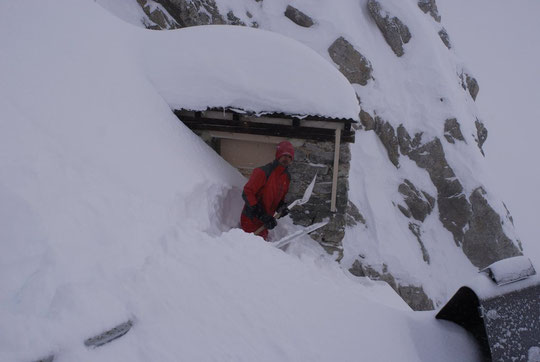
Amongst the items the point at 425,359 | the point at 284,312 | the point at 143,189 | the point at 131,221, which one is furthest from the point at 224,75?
the point at 425,359

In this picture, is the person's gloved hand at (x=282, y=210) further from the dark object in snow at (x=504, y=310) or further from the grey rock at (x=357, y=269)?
the grey rock at (x=357, y=269)

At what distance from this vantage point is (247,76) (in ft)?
18.7

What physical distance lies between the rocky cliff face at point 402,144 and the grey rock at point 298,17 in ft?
0.21

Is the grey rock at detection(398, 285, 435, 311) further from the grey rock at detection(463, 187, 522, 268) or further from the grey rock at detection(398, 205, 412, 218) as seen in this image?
the grey rock at detection(463, 187, 522, 268)

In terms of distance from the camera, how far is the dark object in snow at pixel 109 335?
1.59 m

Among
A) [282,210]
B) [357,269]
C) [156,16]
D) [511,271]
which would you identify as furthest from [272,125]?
[156,16]

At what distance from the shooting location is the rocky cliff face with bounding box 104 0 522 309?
12.9 m

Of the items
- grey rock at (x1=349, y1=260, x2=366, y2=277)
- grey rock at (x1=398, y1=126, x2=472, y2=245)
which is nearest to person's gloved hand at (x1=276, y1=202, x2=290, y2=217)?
grey rock at (x1=349, y1=260, x2=366, y2=277)

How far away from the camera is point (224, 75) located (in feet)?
18.7

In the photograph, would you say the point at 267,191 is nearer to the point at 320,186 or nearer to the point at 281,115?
the point at 320,186

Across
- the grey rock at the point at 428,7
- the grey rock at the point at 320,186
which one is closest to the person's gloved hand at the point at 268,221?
the grey rock at the point at 320,186

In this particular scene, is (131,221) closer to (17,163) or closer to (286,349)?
(17,163)

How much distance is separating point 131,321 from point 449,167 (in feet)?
56.0

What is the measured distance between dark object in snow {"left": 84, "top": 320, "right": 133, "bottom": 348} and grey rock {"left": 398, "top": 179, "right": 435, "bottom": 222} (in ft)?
47.7
